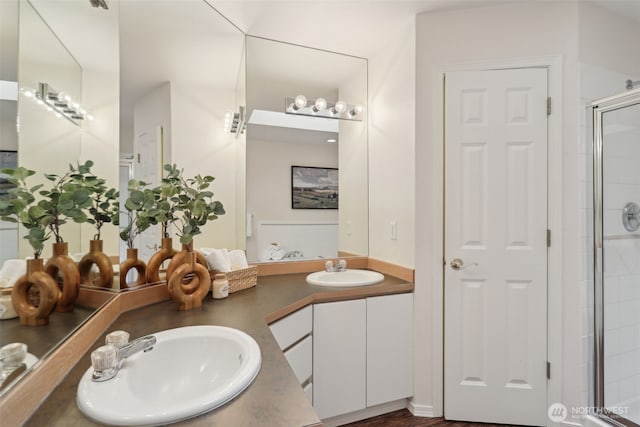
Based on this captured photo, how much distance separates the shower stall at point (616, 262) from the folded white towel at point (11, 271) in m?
2.43

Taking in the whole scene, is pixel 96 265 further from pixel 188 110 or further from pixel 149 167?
pixel 188 110

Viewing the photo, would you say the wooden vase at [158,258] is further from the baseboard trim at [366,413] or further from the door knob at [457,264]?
the door knob at [457,264]

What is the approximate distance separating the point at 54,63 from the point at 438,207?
1787mm

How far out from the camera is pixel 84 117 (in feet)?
3.57

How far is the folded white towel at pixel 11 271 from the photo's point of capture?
2.20 feet

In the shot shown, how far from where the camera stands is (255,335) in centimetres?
107

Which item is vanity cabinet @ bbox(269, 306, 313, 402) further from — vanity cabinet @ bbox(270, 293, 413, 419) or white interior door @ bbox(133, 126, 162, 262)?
white interior door @ bbox(133, 126, 162, 262)

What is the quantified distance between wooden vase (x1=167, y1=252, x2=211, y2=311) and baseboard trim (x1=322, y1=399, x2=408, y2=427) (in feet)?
3.29

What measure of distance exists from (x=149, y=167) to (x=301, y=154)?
3.56 feet

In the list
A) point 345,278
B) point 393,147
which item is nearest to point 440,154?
point 393,147

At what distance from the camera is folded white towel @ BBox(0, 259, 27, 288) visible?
0.67 metres

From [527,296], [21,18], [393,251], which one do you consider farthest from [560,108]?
[21,18]

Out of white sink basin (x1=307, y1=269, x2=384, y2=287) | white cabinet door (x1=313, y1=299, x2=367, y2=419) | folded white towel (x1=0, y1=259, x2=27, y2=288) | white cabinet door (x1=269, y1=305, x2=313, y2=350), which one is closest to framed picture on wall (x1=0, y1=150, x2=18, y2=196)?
folded white towel (x1=0, y1=259, x2=27, y2=288)

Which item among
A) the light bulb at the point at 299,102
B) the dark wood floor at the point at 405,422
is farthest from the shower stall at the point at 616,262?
the light bulb at the point at 299,102
